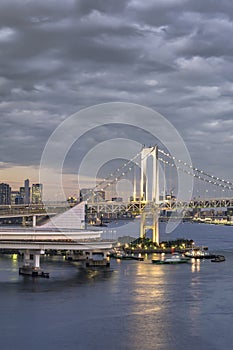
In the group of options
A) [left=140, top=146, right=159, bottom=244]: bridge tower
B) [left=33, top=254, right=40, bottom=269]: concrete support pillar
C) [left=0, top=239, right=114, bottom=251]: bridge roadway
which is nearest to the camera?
[left=33, top=254, right=40, bottom=269]: concrete support pillar

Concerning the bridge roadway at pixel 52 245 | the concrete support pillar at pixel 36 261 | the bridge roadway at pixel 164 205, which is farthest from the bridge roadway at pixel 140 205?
the concrete support pillar at pixel 36 261

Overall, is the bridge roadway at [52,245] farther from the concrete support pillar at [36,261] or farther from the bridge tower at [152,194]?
the bridge tower at [152,194]

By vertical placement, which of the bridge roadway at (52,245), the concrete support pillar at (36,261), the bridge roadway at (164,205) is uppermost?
the bridge roadway at (164,205)

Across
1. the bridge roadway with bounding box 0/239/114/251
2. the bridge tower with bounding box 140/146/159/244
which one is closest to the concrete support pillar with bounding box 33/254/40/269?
the bridge roadway with bounding box 0/239/114/251

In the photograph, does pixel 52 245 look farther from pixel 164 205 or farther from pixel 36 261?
pixel 164 205

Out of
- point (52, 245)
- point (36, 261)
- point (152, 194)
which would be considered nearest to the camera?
point (36, 261)

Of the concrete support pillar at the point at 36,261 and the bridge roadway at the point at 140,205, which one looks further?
the bridge roadway at the point at 140,205

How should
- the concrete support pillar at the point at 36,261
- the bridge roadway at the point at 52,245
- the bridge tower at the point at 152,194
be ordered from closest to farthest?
the concrete support pillar at the point at 36,261 < the bridge roadway at the point at 52,245 < the bridge tower at the point at 152,194

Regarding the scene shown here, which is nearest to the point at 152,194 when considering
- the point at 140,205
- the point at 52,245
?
the point at 140,205

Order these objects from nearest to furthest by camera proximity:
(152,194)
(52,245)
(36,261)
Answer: (36,261)
(52,245)
(152,194)

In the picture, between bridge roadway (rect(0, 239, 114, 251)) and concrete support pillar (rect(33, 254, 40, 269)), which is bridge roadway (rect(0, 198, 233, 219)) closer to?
bridge roadway (rect(0, 239, 114, 251))

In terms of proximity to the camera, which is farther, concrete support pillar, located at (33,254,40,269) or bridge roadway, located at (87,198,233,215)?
bridge roadway, located at (87,198,233,215)

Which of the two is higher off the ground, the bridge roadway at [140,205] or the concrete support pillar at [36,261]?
the bridge roadway at [140,205]
